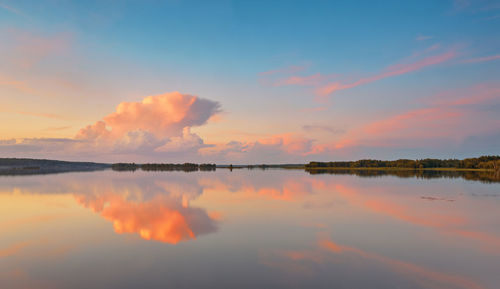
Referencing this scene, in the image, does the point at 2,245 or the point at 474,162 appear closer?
the point at 2,245

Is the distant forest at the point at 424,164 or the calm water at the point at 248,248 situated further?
the distant forest at the point at 424,164

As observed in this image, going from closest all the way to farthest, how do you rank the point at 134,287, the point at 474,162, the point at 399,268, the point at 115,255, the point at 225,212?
the point at 134,287, the point at 399,268, the point at 115,255, the point at 225,212, the point at 474,162

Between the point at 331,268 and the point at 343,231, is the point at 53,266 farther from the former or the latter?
the point at 343,231

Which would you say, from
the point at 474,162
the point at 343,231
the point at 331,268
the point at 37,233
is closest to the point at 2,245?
the point at 37,233

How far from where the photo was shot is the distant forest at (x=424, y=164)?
112m

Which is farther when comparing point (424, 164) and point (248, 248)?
point (424, 164)

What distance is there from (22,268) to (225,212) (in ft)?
38.1

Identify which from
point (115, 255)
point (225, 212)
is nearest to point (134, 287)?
point (115, 255)

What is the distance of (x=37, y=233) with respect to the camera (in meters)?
13.3

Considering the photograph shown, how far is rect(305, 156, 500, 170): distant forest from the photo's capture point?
11196 centimetres

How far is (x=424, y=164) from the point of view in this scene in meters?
139

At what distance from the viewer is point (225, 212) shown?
18.7 meters

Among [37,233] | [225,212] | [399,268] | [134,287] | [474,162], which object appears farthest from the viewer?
[474,162]

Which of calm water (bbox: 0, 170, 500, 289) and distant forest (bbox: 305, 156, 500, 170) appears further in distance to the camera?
distant forest (bbox: 305, 156, 500, 170)
